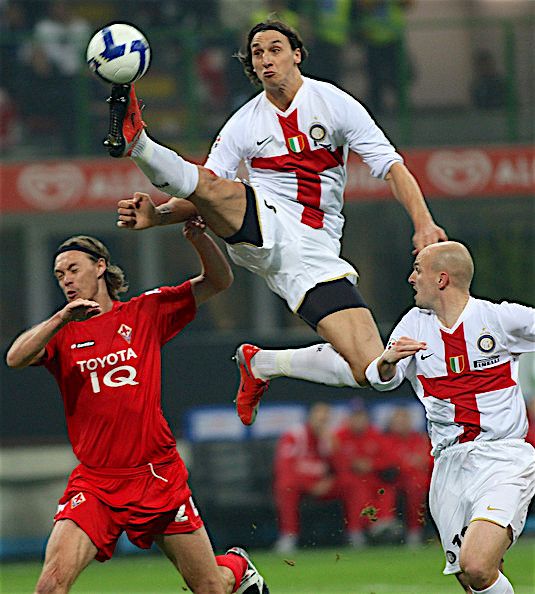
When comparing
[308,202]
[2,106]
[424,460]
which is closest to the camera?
[308,202]

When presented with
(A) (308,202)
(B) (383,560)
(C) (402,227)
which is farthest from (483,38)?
(A) (308,202)

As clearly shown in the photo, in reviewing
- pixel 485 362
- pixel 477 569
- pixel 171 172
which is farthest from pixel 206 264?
pixel 477 569

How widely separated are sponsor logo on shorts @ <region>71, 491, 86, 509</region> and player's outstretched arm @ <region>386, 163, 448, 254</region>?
2.10 metres

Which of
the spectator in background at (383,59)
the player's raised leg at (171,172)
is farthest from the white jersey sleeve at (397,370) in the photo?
the spectator in background at (383,59)

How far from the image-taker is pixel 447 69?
18.7 metres

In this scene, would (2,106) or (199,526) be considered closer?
(199,526)

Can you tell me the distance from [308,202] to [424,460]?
910 cm

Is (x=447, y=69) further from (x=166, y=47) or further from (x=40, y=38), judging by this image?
(x=40, y=38)

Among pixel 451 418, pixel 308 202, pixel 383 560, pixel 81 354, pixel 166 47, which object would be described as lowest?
pixel 383 560

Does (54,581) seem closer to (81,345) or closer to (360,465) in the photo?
(81,345)

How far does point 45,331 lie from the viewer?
22.1 ft

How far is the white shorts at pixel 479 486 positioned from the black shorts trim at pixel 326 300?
97 cm

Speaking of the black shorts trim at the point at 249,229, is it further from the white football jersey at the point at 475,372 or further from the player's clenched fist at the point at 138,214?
the white football jersey at the point at 475,372

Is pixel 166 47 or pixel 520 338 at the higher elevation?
pixel 166 47
